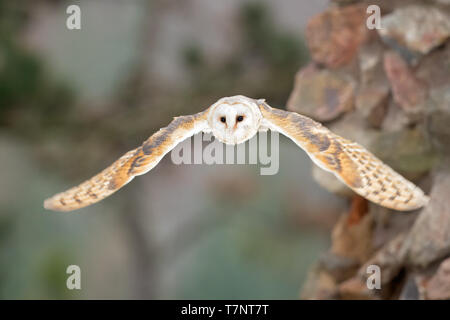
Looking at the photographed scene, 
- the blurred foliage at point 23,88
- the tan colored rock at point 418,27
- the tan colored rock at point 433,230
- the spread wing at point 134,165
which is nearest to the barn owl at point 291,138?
the spread wing at point 134,165

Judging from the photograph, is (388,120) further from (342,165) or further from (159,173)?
(159,173)

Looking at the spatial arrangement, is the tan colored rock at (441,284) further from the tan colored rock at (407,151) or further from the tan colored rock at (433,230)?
the tan colored rock at (407,151)

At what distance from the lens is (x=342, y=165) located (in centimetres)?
109

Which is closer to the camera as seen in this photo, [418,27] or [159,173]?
[418,27]

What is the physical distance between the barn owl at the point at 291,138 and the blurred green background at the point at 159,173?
167cm

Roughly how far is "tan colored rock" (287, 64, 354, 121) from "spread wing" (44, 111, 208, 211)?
0.43 metres

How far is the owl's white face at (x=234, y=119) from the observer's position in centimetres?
105

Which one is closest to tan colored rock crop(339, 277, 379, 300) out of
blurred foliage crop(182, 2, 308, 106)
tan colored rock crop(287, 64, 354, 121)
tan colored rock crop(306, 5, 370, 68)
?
tan colored rock crop(287, 64, 354, 121)

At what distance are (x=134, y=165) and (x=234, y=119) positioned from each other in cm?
21

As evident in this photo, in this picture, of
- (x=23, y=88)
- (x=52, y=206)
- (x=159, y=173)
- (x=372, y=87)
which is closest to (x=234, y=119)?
(x=52, y=206)

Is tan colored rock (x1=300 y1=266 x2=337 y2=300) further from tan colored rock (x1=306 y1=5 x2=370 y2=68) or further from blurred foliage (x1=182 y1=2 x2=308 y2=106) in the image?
blurred foliage (x1=182 y1=2 x2=308 y2=106)

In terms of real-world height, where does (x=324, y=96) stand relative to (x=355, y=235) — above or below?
above

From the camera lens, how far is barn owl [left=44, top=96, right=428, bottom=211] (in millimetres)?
1063
